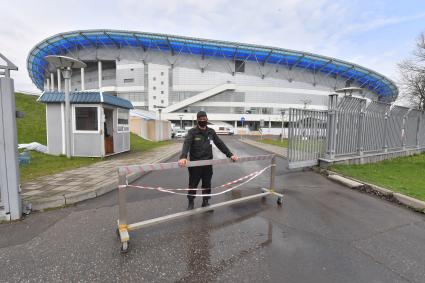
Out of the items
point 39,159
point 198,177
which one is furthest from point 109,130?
point 198,177

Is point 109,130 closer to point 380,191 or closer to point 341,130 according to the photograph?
point 341,130

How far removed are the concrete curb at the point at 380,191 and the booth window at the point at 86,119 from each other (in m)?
9.62

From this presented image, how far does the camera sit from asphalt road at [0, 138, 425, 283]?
98.2 inches

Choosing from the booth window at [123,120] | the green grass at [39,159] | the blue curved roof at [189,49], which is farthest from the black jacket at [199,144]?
the blue curved roof at [189,49]

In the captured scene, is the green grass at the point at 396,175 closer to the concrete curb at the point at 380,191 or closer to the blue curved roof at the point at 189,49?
the concrete curb at the point at 380,191

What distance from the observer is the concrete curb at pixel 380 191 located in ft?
15.6

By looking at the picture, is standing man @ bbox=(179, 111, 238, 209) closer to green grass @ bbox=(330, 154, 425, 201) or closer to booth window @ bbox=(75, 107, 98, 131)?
green grass @ bbox=(330, 154, 425, 201)

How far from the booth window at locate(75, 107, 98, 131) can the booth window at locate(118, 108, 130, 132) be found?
1.70 meters

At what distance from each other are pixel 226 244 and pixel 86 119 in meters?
9.08

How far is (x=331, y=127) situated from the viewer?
8.17 metres

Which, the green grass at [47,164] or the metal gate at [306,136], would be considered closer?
the green grass at [47,164]

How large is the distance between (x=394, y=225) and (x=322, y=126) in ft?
15.7

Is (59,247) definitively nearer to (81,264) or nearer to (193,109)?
→ (81,264)

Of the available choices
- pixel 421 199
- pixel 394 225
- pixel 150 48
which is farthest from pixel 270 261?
pixel 150 48
